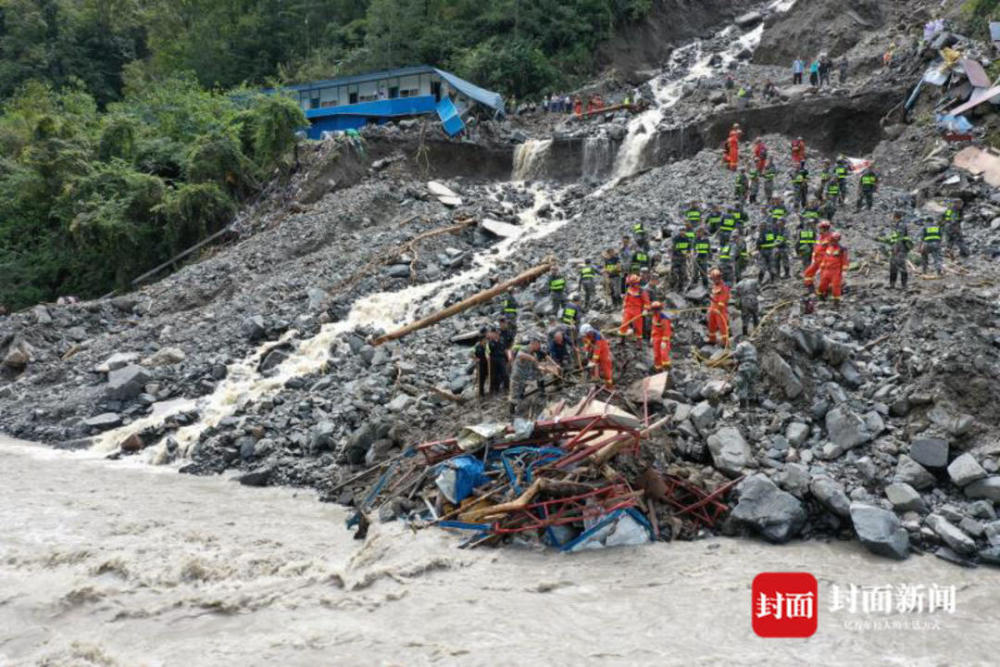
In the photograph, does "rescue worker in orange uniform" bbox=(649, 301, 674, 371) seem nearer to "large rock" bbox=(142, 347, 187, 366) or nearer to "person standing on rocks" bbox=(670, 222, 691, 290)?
"person standing on rocks" bbox=(670, 222, 691, 290)

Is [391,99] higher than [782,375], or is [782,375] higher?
[391,99]

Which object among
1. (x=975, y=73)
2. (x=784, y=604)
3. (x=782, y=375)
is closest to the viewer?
(x=784, y=604)

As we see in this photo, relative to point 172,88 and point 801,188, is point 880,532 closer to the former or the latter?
point 801,188

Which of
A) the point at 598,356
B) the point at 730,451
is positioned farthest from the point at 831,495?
the point at 598,356

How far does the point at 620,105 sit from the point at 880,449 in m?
25.7

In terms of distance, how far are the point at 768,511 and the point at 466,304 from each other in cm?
955

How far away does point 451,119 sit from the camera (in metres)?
29.8

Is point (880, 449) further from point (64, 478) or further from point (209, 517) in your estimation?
point (64, 478)

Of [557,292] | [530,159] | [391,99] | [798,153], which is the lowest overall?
[557,292]

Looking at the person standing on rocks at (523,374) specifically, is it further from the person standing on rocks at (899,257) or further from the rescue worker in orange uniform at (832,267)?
the person standing on rocks at (899,257)

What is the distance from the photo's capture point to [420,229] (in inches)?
914

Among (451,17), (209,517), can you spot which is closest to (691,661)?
(209,517)

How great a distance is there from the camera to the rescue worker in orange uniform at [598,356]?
11055 millimetres

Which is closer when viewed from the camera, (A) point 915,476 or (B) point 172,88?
(A) point 915,476
